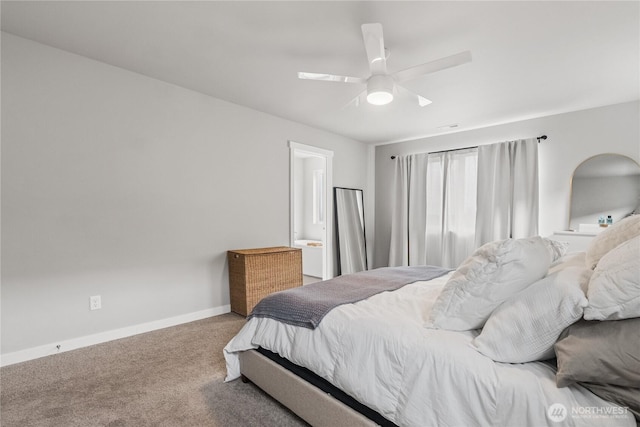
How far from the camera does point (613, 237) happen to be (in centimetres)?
147

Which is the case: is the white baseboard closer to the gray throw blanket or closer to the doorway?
the gray throw blanket

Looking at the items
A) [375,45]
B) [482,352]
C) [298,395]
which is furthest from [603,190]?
[298,395]

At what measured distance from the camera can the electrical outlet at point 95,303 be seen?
105 inches

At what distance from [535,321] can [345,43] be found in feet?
Answer: 7.07

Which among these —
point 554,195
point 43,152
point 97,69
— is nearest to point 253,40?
point 97,69

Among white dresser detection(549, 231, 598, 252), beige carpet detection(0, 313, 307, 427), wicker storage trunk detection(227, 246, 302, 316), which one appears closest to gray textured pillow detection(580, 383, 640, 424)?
beige carpet detection(0, 313, 307, 427)

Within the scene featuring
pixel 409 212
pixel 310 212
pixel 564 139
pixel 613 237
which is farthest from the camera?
pixel 310 212

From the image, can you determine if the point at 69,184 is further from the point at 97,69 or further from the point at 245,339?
the point at 245,339

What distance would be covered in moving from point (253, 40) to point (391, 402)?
247 centimetres

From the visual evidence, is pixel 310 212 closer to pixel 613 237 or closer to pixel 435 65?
pixel 435 65

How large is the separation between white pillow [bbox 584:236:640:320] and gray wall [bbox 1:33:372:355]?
3228 millimetres

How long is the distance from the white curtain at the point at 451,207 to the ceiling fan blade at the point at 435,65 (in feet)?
9.30

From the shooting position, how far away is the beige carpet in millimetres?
1720

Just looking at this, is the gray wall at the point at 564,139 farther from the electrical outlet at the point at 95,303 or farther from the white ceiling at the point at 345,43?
the electrical outlet at the point at 95,303
